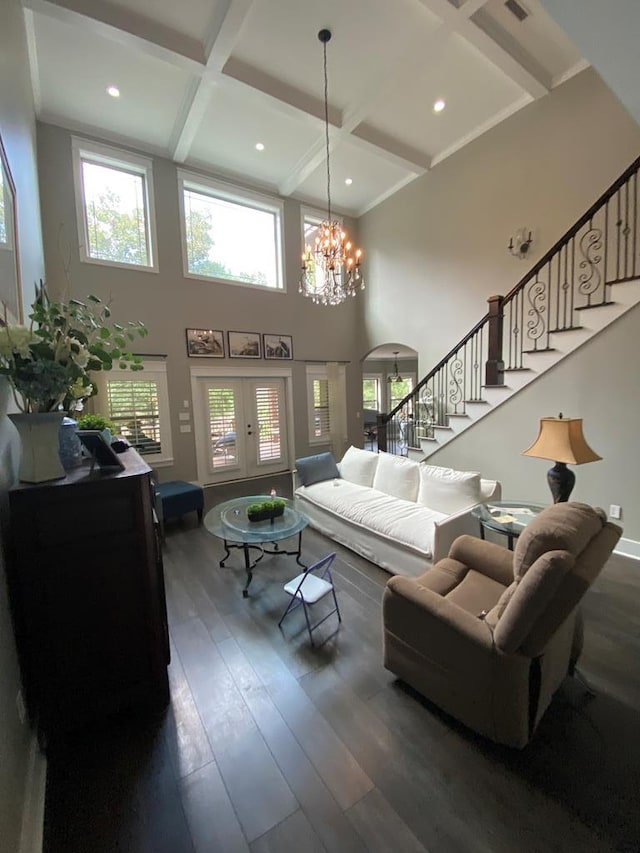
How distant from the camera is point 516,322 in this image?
475 centimetres

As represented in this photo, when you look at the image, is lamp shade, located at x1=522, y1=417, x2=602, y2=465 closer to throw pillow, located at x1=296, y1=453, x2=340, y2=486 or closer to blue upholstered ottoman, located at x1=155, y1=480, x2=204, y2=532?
throw pillow, located at x1=296, y1=453, x2=340, y2=486

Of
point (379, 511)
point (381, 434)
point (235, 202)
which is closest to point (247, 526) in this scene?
point (379, 511)

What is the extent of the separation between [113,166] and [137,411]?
3.71 m

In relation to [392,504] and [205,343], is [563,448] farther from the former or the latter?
[205,343]

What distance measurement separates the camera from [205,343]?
239 inches

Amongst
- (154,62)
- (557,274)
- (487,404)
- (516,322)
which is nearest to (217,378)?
(154,62)

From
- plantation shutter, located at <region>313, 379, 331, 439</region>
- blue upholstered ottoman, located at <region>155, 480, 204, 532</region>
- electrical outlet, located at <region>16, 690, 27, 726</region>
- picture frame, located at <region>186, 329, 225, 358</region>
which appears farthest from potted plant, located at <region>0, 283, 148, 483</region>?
plantation shutter, located at <region>313, 379, 331, 439</region>

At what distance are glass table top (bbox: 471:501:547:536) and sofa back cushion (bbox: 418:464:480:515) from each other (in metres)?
0.17

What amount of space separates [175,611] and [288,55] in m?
5.89

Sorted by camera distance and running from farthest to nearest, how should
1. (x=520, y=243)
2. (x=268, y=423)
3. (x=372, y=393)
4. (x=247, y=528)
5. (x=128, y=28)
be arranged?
(x=372, y=393) < (x=268, y=423) < (x=520, y=243) < (x=128, y=28) < (x=247, y=528)

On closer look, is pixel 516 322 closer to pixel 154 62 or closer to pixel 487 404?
pixel 487 404

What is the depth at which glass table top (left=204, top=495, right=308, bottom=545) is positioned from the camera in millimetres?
2848

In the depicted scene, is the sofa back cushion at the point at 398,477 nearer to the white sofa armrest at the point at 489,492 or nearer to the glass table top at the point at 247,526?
the white sofa armrest at the point at 489,492

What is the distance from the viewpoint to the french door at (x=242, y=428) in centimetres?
626
